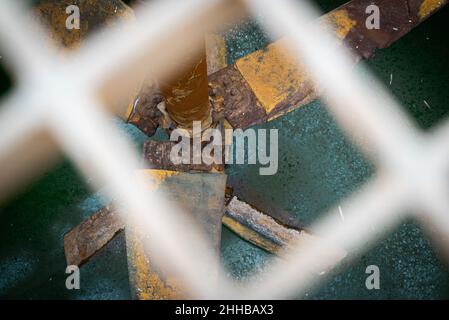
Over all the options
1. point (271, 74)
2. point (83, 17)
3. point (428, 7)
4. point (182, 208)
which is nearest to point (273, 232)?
point (182, 208)

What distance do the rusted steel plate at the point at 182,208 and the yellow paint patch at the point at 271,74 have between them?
2.10 ft

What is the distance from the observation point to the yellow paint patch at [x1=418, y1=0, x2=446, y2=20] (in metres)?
2.63

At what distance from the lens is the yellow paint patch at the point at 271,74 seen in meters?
2.47

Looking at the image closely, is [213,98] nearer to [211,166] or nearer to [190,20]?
[211,166]

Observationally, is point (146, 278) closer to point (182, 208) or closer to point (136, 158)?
point (182, 208)

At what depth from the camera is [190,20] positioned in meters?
2.95

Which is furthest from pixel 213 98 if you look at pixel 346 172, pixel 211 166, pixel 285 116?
pixel 346 172

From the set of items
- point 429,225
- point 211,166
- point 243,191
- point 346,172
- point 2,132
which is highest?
point 2,132

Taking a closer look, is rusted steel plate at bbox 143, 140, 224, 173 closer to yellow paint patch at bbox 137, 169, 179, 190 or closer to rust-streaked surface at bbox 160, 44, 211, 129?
yellow paint patch at bbox 137, 169, 179, 190

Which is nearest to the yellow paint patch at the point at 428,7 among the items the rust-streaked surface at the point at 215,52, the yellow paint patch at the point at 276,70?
the yellow paint patch at the point at 276,70

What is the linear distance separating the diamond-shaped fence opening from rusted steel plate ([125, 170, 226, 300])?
0.40m

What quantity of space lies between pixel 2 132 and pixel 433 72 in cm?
366

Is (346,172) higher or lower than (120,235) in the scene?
lower

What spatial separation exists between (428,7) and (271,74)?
4.28 ft
